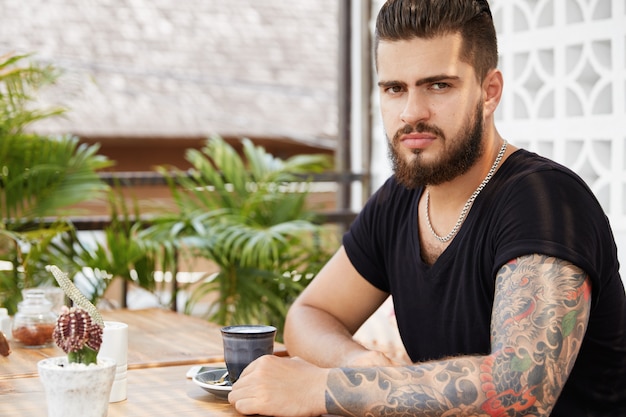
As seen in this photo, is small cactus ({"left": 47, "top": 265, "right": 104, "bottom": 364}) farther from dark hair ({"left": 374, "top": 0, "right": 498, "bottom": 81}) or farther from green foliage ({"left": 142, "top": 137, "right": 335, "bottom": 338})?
green foliage ({"left": 142, "top": 137, "right": 335, "bottom": 338})

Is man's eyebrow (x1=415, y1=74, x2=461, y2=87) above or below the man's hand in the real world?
above

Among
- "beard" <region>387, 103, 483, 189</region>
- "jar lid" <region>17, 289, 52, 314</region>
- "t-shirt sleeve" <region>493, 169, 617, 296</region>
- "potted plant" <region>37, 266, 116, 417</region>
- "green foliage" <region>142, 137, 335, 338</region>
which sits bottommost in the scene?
"green foliage" <region>142, 137, 335, 338</region>

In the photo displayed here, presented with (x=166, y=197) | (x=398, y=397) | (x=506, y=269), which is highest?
(x=506, y=269)

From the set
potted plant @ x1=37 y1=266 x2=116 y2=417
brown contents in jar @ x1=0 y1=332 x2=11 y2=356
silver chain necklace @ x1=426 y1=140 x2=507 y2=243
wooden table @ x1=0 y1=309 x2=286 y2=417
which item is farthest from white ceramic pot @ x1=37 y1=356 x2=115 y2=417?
silver chain necklace @ x1=426 y1=140 x2=507 y2=243

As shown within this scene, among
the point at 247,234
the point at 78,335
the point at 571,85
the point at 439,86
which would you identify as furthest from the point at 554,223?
the point at 247,234

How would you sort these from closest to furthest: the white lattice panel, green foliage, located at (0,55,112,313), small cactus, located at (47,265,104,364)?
small cactus, located at (47,265,104,364), the white lattice panel, green foliage, located at (0,55,112,313)

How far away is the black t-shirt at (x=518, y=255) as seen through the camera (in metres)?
1.69

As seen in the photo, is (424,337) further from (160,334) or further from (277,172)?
(277,172)

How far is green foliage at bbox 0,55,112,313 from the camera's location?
357cm

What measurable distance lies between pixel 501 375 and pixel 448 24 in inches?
28.2

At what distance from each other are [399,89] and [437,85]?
0.27 feet

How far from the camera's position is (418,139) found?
6.32 ft

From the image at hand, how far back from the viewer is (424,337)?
2029mm

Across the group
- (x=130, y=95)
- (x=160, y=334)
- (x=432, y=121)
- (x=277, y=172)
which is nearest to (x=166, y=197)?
(x=130, y=95)
